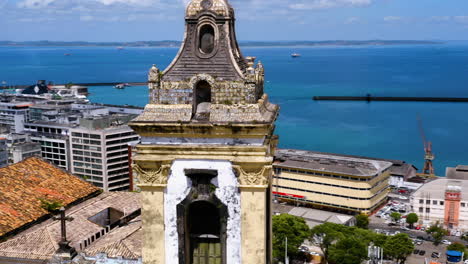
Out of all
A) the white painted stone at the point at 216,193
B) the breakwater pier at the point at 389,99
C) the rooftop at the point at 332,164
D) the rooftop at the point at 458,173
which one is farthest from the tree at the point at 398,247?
the breakwater pier at the point at 389,99

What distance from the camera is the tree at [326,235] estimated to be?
1997 inches

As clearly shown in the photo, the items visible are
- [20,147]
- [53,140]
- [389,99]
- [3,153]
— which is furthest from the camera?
[389,99]

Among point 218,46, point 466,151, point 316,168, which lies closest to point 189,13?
point 218,46

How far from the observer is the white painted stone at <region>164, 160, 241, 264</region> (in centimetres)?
1038

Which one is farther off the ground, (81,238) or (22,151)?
(81,238)

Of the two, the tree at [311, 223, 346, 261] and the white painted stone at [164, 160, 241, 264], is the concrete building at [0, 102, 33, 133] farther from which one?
the white painted stone at [164, 160, 241, 264]

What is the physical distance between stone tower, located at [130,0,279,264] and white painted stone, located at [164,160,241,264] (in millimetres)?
20

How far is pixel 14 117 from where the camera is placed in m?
106

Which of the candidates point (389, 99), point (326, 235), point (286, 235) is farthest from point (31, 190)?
point (389, 99)

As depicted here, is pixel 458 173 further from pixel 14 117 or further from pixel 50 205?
pixel 14 117

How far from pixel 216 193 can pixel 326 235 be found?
1673 inches

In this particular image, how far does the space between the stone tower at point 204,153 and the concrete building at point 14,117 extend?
10203 centimetres

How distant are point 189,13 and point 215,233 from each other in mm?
4597

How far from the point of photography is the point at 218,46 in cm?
1059
